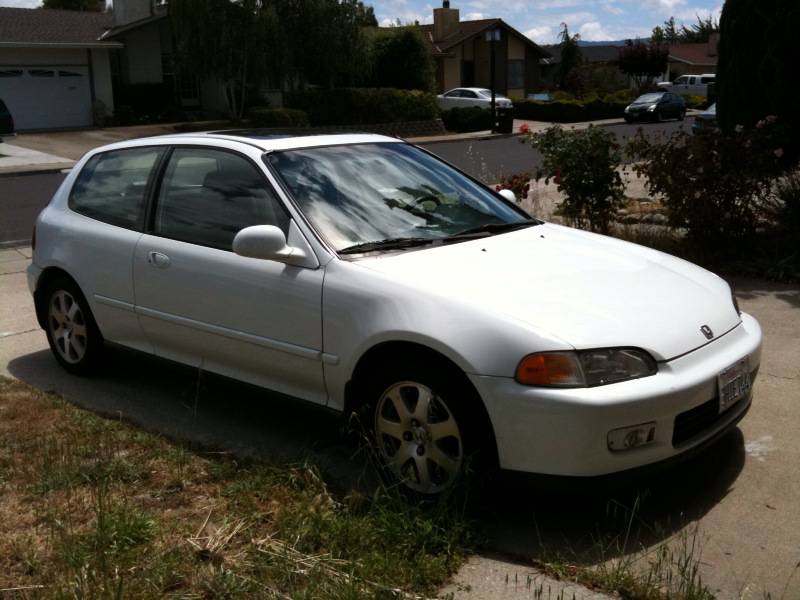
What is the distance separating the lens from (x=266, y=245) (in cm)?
434

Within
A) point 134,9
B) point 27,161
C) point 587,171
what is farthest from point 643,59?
point 587,171

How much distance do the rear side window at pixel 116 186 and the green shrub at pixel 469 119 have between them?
3327 centimetres

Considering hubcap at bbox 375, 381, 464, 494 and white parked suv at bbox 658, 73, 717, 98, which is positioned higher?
white parked suv at bbox 658, 73, 717, 98

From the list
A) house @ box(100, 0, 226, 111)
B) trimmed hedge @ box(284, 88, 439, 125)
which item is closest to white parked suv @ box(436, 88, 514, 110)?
trimmed hedge @ box(284, 88, 439, 125)

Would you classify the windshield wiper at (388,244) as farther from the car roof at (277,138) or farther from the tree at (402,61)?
the tree at (402,61)

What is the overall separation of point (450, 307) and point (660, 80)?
7120 centimetres

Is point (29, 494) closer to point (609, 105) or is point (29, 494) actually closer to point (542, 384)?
point (542, 384)

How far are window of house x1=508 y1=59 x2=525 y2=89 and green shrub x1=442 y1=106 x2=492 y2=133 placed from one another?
58.9ft

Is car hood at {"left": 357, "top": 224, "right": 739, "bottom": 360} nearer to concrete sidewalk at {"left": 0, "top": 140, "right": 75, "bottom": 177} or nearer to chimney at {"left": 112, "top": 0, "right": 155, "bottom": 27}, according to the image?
concrete sidewalk at {"left": 0, "top": 140, "right": 75, "bottom": 177}

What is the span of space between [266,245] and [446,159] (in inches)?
727

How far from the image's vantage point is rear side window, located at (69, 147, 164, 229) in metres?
5.50

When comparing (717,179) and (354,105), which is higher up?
(354,105)

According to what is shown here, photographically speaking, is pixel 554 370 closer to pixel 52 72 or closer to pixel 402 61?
pixel 52 72

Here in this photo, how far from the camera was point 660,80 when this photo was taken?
70438 mm
